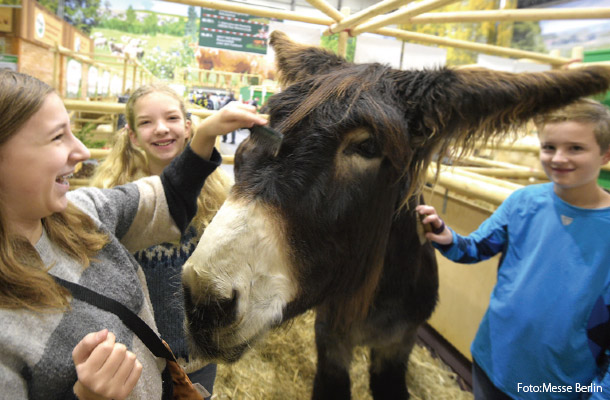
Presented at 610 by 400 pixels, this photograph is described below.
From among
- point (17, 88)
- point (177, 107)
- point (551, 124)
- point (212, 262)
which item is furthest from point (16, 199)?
point (551, 124)

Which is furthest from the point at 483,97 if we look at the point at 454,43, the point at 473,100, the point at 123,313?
the point at 454,43

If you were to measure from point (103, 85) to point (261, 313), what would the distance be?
24.7 feet

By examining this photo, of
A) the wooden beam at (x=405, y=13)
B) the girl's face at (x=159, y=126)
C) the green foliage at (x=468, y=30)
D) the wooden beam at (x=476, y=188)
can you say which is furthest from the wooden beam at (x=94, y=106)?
the green foliage at (x=468, y=30)

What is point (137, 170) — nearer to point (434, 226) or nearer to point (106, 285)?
point (106, 285)

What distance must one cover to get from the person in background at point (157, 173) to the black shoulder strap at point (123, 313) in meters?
0.45

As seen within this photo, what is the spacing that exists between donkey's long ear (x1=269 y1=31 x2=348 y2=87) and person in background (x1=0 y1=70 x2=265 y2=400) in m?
0.48

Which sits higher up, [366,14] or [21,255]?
[366,14]

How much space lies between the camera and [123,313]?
1078mm

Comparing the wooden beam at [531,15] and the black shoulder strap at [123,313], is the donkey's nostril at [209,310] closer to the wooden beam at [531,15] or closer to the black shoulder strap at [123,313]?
the black shoulder strap at [123,313]

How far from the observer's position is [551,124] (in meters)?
1.56

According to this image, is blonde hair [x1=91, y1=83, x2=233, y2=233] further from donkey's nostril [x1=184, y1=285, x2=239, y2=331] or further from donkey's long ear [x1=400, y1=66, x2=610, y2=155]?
donkey's long ear [x1=400, y1=66, x2=610, y2=155]

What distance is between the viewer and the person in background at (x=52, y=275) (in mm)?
866

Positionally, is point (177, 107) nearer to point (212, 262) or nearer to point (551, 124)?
point (212, 262)

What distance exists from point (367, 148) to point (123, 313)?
96cm
